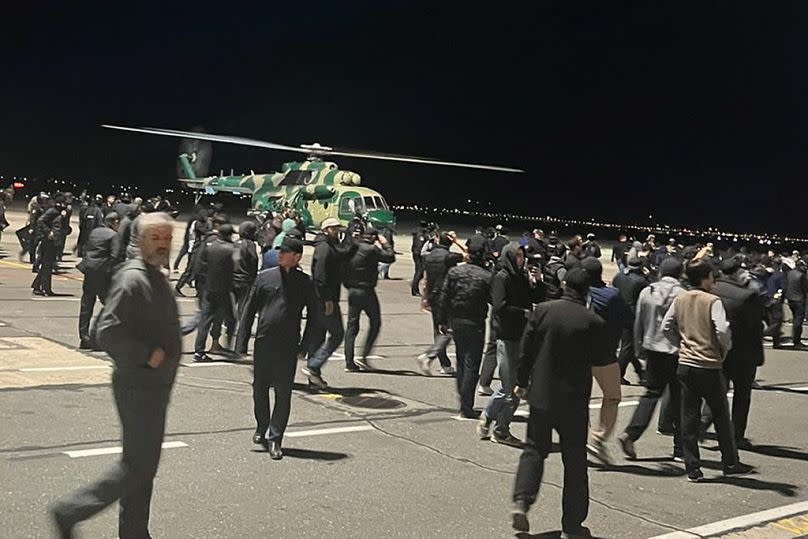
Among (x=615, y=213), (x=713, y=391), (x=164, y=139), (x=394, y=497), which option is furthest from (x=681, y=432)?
(x=615, y=213)

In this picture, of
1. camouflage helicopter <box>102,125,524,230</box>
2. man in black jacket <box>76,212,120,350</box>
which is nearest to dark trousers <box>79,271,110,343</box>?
man in black jacket <box>76,212,120,350</box>

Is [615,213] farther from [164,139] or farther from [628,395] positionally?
[628,395]

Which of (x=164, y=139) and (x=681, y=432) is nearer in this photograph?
(x=681, y=432)

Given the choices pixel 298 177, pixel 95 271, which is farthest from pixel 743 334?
pixel 298 177

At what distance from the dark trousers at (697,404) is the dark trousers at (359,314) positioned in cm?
465

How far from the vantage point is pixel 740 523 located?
6492 mm

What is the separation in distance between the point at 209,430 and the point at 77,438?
3.61 feet

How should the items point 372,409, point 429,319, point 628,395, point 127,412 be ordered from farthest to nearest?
point 429,319
point 628,395
point 372,409
point 127,412

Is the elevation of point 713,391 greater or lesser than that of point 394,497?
greater

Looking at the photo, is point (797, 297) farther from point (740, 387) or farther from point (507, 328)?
point (507, 328)

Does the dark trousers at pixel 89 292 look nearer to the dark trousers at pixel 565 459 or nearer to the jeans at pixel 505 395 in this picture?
the jeans at pixel 505 395

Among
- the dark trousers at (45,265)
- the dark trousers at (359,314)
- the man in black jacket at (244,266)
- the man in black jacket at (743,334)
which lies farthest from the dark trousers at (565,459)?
the dark trousers at (45,265)

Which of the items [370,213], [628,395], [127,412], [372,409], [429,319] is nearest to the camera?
[127,412]

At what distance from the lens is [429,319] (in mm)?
17250
